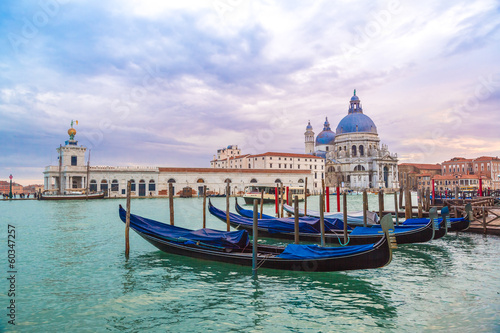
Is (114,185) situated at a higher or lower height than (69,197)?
higher

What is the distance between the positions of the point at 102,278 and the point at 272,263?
396 cm

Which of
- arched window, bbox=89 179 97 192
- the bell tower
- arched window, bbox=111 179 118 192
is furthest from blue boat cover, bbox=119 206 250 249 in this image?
the bell tower

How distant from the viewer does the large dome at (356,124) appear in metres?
78.8

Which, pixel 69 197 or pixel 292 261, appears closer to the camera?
pixel 292 261

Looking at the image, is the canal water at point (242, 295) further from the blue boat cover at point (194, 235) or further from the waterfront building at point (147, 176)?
the waterfront building at point (147, 176)

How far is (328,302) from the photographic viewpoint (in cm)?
687

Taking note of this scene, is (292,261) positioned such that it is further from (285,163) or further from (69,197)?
(285,163)

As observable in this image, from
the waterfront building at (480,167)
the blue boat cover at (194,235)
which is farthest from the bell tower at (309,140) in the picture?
the blue boat cover at (194,235)

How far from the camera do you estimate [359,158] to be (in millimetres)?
76312

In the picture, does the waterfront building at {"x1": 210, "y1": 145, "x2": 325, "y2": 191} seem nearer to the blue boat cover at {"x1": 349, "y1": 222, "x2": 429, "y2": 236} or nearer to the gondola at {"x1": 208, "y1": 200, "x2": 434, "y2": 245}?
the gondola at {"x1": 208, "y1": 200, "x2": 434, "y2": 245}

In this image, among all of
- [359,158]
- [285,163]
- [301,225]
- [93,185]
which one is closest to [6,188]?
[93,185]

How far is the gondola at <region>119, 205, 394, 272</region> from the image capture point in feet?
25.2

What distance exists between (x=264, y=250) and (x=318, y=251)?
171 centimetres

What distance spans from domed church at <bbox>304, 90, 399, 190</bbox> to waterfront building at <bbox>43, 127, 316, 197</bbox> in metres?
15.9
